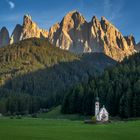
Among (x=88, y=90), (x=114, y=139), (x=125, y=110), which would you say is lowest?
(x=114, y=139)

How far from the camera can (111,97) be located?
17150cm

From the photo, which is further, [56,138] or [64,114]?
[64,114]

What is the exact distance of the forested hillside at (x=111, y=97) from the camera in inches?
6053

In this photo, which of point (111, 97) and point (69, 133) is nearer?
point (69, 133)

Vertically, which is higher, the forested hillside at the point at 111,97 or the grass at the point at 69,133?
the forested hillside at the point at 111,97

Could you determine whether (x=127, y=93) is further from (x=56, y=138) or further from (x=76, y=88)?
(x=56, y=138)

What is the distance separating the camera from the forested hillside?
153750 millimetres

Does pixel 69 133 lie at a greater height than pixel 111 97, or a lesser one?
lesser

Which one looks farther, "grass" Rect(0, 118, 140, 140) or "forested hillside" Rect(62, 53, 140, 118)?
"forested hillside" Rect(62, 53, 140, 118)

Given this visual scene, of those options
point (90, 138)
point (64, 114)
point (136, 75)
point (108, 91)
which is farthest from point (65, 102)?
point (90, 138)

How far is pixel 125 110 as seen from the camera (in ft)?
497

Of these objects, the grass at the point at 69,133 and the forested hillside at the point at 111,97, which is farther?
the forested hillside at the point at 111,97

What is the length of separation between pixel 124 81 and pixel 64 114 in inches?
1237

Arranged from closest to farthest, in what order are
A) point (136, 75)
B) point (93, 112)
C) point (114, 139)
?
point (114, 139) → point (93, 112) → point (136, 75)
